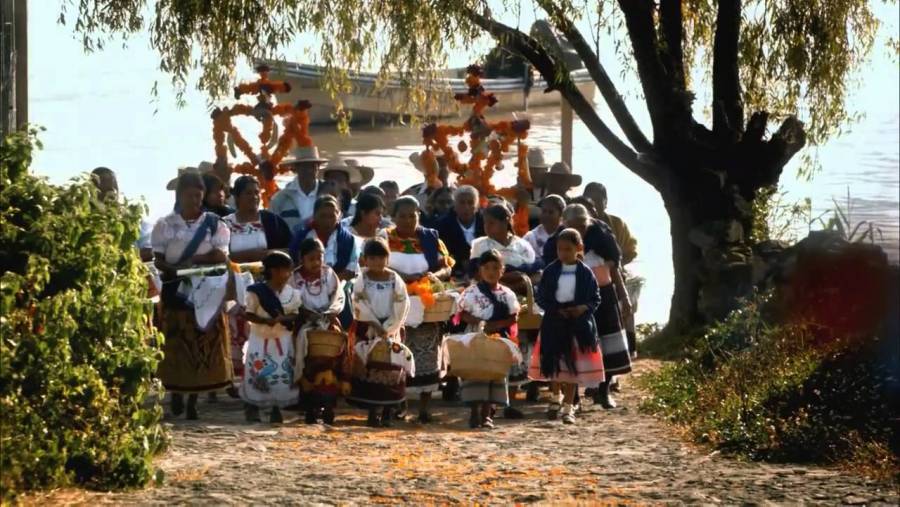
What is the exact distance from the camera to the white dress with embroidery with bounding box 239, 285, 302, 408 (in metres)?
13.1

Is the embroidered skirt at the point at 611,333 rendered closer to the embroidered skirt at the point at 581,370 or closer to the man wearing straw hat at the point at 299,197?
the embroidered skirt at the point at 581,370

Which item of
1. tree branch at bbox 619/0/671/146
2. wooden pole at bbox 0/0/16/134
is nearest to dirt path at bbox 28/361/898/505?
wooden pole at bbox 0/0/16/134

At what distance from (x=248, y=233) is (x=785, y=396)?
14.6 ft

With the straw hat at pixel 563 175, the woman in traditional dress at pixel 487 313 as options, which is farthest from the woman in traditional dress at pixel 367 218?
the straw hat at pixel 563 175

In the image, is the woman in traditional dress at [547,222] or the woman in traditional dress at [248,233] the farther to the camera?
the woman in traditional dress at [547,222]

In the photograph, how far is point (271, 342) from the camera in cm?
1316

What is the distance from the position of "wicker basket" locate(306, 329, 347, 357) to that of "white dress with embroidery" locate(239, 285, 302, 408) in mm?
163

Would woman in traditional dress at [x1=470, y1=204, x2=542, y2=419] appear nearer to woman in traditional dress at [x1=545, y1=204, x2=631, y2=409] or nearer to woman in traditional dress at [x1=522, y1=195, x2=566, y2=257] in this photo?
woman in traditional dress at [x1=545, y1=204, x2=631, y2=409]

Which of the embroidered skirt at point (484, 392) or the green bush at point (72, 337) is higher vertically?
the green bush at point (72, 337)

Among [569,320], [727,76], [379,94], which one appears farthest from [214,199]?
[379,94]

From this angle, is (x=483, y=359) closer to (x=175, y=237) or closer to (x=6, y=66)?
(x=175, y=237)

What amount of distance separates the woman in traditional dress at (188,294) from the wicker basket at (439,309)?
1.51m

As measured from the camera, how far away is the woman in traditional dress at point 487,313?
13.5 metres

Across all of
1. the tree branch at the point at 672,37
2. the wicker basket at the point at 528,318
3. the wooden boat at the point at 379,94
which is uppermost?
the wooden boat at the point at 379,94
